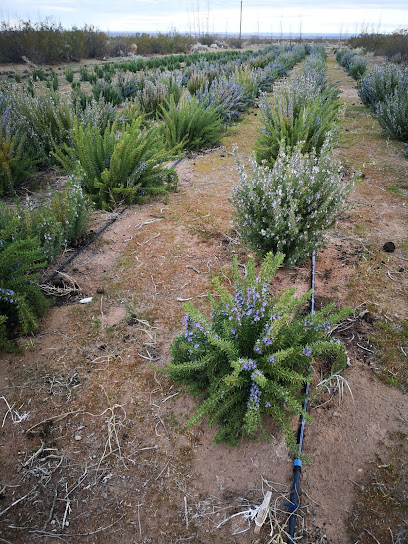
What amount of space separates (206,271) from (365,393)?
1.58m

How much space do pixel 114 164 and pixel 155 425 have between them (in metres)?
3.03

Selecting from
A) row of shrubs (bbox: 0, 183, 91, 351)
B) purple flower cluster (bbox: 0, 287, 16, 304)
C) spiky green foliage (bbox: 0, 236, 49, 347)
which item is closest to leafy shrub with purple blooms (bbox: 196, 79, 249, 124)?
row of shrubs (bbox: 0, 183, 91, 351)

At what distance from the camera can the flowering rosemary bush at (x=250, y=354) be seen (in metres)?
1.78

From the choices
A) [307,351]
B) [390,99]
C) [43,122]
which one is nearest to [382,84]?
[390,99]

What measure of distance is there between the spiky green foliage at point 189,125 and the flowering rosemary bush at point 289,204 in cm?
295

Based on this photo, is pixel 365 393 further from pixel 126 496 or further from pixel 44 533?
pixel 44 533

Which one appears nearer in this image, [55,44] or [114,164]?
[114,164]

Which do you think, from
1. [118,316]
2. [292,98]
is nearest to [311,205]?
[118,316]

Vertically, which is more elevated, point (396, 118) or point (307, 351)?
point (396, 118)

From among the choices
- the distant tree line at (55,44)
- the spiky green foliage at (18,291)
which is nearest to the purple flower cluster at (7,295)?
the spiky green foliage at (18,291)

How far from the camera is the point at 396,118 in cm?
629

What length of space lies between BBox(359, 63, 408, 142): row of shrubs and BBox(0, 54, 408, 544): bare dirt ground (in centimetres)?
398

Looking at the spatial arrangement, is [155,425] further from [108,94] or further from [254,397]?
[108,94]

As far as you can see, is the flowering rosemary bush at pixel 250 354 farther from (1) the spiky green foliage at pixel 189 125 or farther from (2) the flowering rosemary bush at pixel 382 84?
(2) the flowering rosemary bush at pixel 382 84
